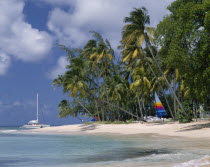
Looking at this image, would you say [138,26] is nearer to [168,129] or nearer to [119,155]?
[168,129]

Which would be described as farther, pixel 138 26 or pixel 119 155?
pixel 138 26

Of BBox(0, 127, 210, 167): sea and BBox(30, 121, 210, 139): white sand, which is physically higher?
BBox(30, 121, 210, 139): white sand

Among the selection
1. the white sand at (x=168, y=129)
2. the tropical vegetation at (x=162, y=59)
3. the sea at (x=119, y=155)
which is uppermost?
the tropical vegetation at (x=162, y=59)

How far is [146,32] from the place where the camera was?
1118 inches

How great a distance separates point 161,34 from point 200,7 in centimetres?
427

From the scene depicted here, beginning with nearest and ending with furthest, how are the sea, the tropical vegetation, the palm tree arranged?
the sea
the tropical vegetation
the palm tree

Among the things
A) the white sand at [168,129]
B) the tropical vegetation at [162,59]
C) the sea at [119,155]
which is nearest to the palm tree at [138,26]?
the tropical vegetation at [162,59]

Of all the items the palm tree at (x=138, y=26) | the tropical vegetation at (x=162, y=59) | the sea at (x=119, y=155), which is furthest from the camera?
the palm tree at (x=138, y=26)

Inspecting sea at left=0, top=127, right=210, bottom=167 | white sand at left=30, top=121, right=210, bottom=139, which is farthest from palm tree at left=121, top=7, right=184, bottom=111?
sea at left=0, top=127, right=210, bottom=167

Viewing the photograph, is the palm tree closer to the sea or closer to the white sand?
the white sand

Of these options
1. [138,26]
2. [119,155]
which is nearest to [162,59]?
[138,26]

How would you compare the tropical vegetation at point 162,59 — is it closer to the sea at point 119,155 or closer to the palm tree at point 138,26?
the palm tree at point 138,26

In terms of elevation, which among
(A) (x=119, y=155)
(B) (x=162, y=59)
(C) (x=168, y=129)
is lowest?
(A) (x=119, y=155)

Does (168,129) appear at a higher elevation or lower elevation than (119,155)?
higher
